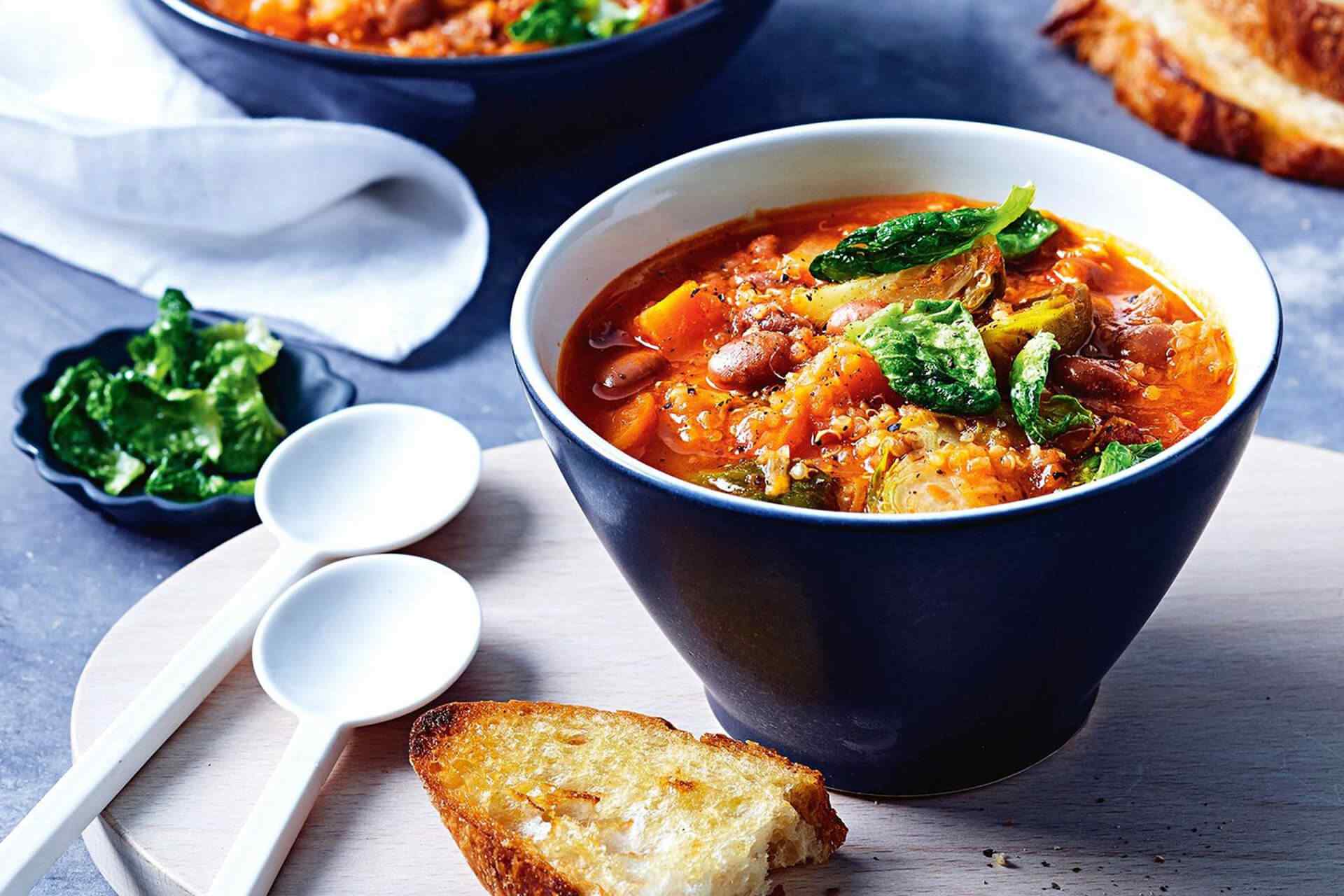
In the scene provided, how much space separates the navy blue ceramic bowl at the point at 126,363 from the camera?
11.9 feet

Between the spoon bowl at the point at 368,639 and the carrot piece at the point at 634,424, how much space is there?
1.78 ft

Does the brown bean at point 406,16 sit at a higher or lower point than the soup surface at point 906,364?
lower

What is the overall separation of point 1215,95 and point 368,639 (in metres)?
3.50

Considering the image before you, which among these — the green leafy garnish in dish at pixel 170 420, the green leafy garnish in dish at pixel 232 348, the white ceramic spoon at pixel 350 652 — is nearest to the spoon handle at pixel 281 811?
the white ceramic spoon at pixel 350 652

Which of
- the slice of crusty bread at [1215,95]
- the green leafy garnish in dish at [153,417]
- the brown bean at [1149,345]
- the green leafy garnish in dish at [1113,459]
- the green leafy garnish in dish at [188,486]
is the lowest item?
the slice of crusty bread at [1215,95]

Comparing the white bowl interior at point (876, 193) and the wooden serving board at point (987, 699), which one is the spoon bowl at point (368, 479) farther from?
the white bowl interior at point (876, 193)

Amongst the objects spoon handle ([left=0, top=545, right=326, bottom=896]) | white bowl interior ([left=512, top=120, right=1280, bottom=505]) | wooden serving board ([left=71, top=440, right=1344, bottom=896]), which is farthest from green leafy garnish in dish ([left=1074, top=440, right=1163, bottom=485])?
spoon handle ([left=0, top=545, right=326, bottom=896])

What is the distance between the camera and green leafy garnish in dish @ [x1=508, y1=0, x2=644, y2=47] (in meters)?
4.64

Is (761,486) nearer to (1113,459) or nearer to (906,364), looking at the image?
(906,364)

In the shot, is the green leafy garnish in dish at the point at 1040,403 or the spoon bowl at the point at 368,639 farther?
the spoon bowl at the point at 368,639

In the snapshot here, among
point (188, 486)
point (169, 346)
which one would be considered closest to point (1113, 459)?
point (188, 486)

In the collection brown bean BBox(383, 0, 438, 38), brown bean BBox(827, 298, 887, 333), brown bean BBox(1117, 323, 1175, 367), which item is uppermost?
brown bean BBox(827, 298, 887, 333)

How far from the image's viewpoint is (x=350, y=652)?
2709 mm

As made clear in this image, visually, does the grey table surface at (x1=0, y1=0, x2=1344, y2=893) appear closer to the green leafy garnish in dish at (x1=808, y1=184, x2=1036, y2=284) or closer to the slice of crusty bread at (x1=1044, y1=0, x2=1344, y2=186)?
the slice of crusty bread at (x1=1044, y1=0, x2=1344, y2=186)
